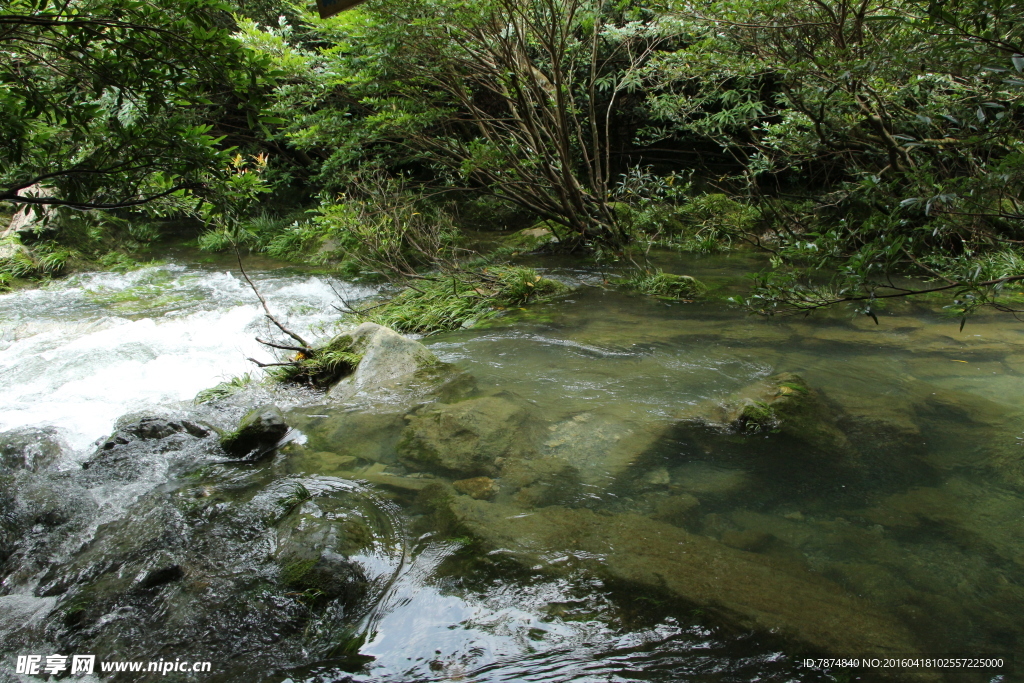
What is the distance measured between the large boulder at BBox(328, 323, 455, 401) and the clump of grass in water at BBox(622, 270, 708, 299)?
334 centimetres

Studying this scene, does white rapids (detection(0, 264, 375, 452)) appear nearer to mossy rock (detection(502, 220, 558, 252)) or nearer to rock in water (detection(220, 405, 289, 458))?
rock in water (detection(220, 405, 289, 458))

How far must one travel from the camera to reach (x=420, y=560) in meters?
2.96

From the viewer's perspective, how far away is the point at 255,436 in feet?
14.1

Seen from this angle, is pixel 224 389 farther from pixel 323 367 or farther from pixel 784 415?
pixel 784 415

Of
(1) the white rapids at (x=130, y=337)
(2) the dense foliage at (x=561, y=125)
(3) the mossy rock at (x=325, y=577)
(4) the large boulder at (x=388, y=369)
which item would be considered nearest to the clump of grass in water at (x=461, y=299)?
(2) the dense foliage at (x=561, y=125)

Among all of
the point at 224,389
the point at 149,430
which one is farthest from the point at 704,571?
the point at 224,389

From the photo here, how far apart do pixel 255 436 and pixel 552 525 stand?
90.0 inches

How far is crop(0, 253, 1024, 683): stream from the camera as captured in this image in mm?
2428

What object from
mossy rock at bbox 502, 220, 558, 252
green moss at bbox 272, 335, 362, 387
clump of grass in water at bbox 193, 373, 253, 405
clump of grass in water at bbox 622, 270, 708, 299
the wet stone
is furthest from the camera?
mossy rock at bbox 502, 220, 558, 252

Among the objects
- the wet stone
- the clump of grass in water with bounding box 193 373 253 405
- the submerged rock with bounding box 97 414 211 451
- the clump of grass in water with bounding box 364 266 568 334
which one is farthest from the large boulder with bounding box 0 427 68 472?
the clump of grass in water with bounding box 364 266 568 334

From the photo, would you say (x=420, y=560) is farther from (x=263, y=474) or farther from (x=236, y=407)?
(x=236, y=407)

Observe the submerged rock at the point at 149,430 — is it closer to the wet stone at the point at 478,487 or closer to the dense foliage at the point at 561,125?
the dense foliage at the point at 561,125

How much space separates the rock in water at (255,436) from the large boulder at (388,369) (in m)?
0.87

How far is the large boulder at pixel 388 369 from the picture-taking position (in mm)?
5336
